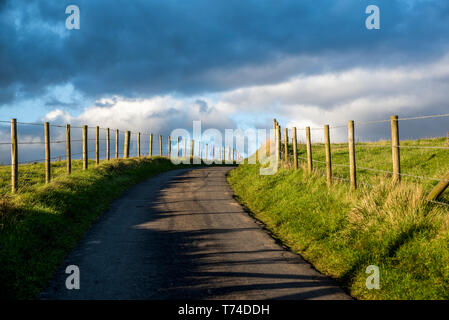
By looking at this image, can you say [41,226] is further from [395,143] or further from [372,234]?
[395,143]

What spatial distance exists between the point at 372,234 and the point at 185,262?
381 centimetres

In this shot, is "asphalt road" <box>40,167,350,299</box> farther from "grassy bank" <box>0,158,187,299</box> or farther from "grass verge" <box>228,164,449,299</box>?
"grass verge" <box>228,164,449,299</box>

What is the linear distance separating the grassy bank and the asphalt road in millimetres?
318

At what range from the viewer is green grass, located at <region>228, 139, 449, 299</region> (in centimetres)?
552

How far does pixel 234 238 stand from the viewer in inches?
338

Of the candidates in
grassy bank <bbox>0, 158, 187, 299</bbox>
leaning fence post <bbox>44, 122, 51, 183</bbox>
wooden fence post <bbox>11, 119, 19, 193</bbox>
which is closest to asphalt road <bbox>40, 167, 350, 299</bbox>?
grassy bank <bbox>0, 158, 187, 299</bbox>

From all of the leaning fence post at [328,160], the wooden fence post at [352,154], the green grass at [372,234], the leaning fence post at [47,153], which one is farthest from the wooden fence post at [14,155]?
the wooden fence post at [352,154]

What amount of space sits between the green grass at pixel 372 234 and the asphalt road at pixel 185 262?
52 cm

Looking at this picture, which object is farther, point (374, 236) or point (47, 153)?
point (47, 153)

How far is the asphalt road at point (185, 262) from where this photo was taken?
18.1ft

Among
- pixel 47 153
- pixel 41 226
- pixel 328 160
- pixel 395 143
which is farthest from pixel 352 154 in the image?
pixel 47 153

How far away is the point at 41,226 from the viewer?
323 inches

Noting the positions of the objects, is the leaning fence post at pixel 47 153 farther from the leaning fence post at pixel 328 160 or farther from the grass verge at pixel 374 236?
the leaning fence post at pixel 328 160
